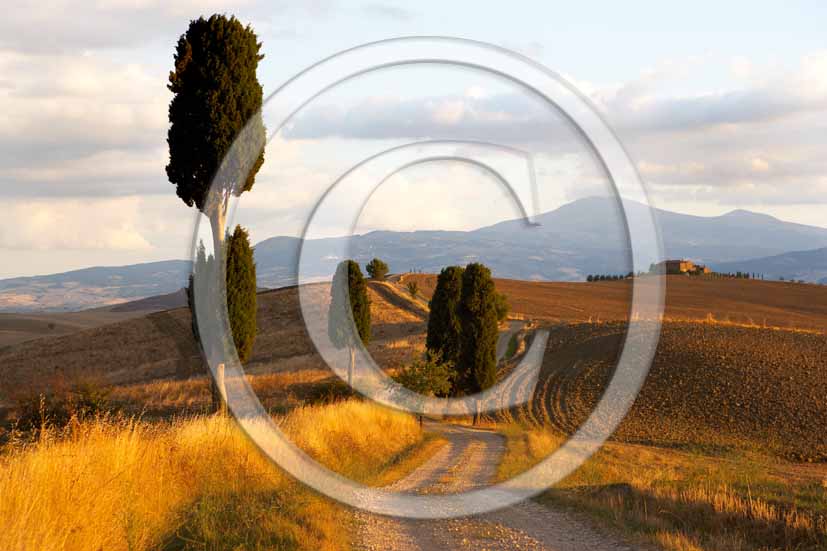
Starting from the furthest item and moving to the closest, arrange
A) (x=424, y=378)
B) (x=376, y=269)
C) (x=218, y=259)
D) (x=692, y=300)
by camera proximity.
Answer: (x=376, y=269) → (x=692, y=300) → (x=424, y=378) → (x=218, y=259)

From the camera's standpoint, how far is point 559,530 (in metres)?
10.9

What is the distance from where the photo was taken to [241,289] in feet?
83.1

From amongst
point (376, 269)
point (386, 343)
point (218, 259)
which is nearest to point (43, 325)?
point (376, 269)

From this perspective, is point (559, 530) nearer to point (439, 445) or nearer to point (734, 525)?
point (734, 525)

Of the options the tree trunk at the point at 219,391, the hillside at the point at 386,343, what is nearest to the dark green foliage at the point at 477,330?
the hillside at the point at 386,343

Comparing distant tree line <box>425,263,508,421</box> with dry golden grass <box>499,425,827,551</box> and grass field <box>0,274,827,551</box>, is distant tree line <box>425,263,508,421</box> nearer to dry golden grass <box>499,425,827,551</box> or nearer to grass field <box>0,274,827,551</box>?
grass field <box>0,274,827,551</box>

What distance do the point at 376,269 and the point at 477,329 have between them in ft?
194

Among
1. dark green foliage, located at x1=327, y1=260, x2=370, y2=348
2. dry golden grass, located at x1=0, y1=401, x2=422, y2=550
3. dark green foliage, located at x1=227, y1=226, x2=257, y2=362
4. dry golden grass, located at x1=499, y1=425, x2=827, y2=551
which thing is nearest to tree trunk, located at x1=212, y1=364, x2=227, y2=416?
dark green foliage, located at x1=227, y1=226, x2=257, y2=362

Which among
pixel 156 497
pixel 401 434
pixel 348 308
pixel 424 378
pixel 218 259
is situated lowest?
pixel 401 434

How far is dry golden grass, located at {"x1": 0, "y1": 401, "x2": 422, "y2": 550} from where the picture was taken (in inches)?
309

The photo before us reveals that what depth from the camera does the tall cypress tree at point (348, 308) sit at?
156 ft

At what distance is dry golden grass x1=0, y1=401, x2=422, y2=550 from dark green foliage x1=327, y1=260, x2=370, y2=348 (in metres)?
33.2

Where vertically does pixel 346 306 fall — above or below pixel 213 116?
below

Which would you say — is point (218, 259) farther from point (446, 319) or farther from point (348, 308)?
point (348, 308)
